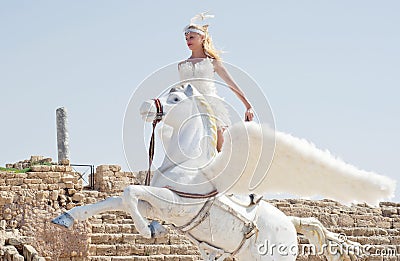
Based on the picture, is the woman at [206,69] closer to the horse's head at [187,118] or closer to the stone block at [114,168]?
the horse's head at [187,118]

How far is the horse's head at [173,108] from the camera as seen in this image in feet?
21.3

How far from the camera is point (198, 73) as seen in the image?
22.5 ft

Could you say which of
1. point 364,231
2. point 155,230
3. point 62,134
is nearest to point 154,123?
point 155,230

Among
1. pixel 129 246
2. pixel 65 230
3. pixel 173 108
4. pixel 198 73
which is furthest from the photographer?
pixel 129 246

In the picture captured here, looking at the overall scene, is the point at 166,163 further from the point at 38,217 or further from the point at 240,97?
the point at 38,217

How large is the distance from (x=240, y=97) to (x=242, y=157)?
1.87 ft

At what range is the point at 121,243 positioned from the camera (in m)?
12.9

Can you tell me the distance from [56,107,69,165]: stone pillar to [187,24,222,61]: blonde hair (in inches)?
445

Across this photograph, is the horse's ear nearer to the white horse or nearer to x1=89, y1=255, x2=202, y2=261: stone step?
the white horse

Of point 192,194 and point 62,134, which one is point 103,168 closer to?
Answer: point 62,134

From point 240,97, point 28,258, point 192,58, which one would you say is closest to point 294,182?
point 240,97

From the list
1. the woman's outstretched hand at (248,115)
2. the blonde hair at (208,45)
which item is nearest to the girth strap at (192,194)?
the woman's outstretched hand at (248,115)

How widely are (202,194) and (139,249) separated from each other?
6312mm

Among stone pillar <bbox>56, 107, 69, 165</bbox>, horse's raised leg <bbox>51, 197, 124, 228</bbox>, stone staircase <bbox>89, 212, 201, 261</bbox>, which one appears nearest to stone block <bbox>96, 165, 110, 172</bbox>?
stone staircase <bbox>89, 212, 201, 261</bbox>
